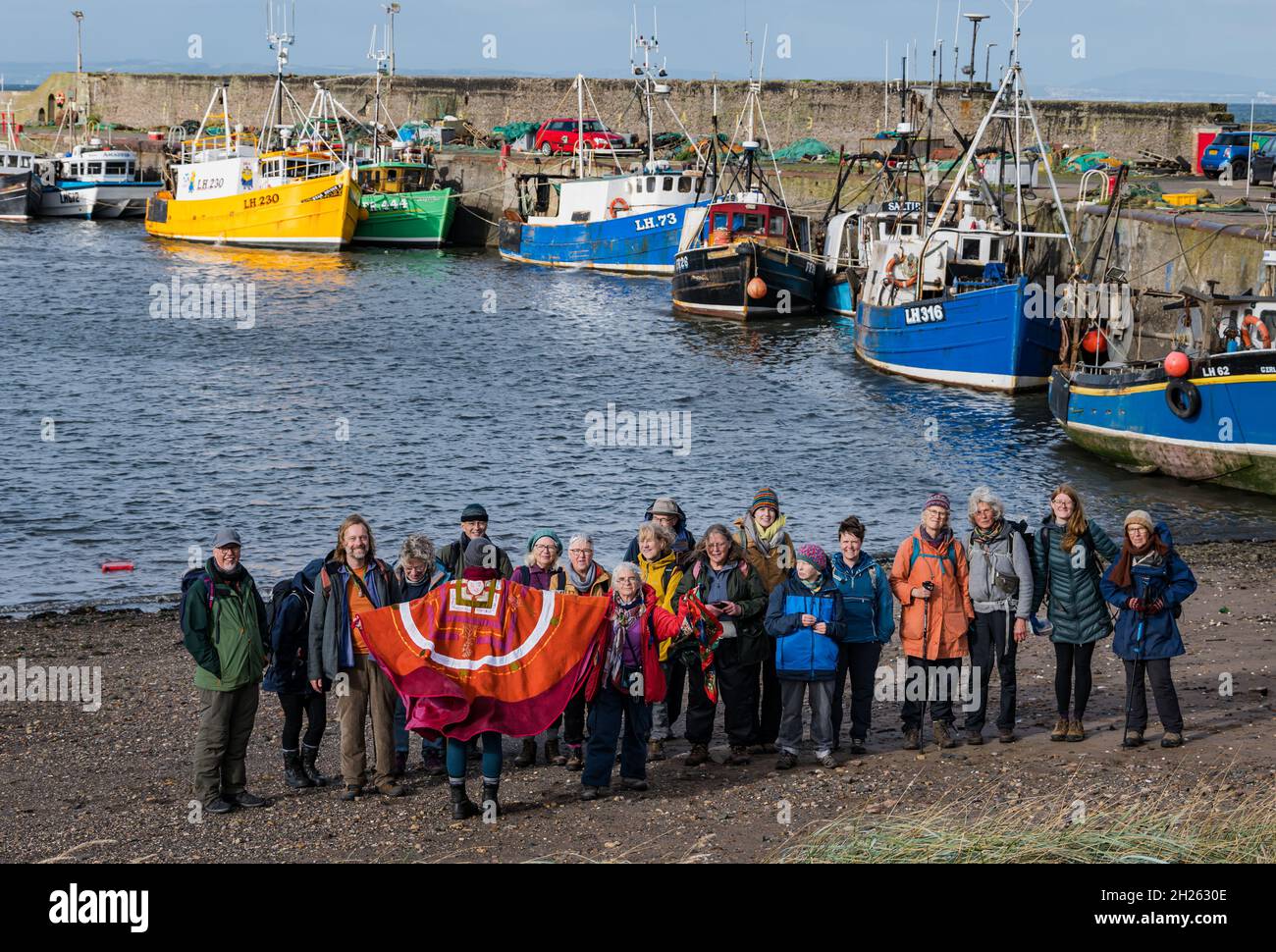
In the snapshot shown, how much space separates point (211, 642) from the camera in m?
8.48

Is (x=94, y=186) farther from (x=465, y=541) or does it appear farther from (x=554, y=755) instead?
(x=554, y=755)

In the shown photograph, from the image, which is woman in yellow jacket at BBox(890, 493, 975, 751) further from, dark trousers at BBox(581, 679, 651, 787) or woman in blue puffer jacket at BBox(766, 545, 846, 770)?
dark trousers at BBox(581, 679, 651, 787)

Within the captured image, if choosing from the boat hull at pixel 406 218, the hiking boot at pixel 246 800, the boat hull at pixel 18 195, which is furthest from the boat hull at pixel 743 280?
the boat hull at pixel 18 195

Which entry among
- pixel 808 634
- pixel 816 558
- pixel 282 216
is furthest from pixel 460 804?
pixel 282 216

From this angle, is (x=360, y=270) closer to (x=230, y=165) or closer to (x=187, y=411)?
(x=230, y=165)

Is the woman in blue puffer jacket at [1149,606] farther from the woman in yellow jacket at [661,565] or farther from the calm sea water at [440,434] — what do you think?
the calm sea water at [440,434]

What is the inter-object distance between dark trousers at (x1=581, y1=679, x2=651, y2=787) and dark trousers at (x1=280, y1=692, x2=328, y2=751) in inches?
59.0

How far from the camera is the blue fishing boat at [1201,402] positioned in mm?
20000

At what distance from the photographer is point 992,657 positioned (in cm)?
966

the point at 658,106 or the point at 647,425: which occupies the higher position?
the point at 658,106

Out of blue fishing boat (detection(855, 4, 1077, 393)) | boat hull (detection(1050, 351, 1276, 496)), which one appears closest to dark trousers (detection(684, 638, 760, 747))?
boat hull (detection(1050, 351, 1276, 496))

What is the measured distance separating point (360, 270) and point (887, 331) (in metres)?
24.5

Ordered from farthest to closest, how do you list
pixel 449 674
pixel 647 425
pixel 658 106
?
1. pixel 658 106
2. pixel 647 425
3. pixel 449 674

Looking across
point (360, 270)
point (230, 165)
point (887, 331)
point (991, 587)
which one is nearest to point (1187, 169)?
point (887, 331)
